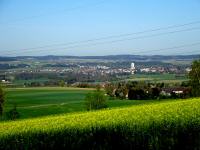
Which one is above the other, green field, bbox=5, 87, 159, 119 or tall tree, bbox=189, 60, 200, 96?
tall tree, bbox=189, 60, 200, 96

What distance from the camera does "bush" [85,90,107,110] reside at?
72.1m

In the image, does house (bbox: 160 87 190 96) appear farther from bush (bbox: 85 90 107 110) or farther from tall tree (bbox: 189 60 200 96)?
bush (bbox: 85 90 107 110)

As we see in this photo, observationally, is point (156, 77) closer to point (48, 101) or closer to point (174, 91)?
point (174, 91)

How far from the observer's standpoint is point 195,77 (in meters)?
77.6

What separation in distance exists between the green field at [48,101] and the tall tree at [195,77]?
864 cm

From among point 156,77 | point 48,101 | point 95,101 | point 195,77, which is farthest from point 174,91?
point 156,77

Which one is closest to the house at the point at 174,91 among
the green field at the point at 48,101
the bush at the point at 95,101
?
the green field at the point at 48,101

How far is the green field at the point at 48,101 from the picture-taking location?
227ft

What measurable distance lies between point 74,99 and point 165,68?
34.1m

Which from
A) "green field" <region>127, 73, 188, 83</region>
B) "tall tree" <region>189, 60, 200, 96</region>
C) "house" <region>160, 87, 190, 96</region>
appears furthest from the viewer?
"green field" <region>127, 73, 188, 83</region>

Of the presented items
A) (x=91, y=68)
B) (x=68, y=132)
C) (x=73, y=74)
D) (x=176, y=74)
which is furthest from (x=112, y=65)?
(x=68, y=132)

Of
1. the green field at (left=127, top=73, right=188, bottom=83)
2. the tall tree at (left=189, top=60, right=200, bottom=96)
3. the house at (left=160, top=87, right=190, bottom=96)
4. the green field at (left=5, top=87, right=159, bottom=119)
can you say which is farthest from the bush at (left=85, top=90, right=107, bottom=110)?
the green field at (left=127, top=73, right=188, bottom=83)

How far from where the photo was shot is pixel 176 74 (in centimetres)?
10194

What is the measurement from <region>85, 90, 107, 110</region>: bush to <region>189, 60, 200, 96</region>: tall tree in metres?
15.2
